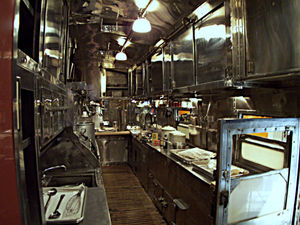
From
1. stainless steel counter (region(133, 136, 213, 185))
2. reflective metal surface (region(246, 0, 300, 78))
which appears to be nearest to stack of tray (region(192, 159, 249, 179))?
stainless steel counter (region(133, 136, 213, 185))

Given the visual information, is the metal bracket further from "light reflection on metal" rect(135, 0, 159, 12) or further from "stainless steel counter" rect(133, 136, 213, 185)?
"light reflection on metal" rect(135, 0, 159, 12)

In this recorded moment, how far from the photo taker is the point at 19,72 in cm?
73

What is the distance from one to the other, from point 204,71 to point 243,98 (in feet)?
2.17

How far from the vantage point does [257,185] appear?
2.00 metres

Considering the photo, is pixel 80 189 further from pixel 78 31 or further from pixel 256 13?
pixel 78 31

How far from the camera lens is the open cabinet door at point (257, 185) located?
176 centimetres

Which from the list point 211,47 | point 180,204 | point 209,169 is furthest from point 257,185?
point 211,47

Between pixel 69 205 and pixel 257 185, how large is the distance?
1741 millimetres

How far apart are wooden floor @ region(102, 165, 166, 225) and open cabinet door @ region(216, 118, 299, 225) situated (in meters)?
2.19

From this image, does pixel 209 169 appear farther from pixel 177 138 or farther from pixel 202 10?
pixel 202 10

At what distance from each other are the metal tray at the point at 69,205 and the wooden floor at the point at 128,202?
7.03 ft

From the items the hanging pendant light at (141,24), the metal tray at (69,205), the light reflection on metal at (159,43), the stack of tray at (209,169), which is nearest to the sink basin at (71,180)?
the metal tray at (69,205)

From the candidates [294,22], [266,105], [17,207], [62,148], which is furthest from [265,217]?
[62,148]

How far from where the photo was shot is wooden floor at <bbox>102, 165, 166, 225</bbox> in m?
3.89
